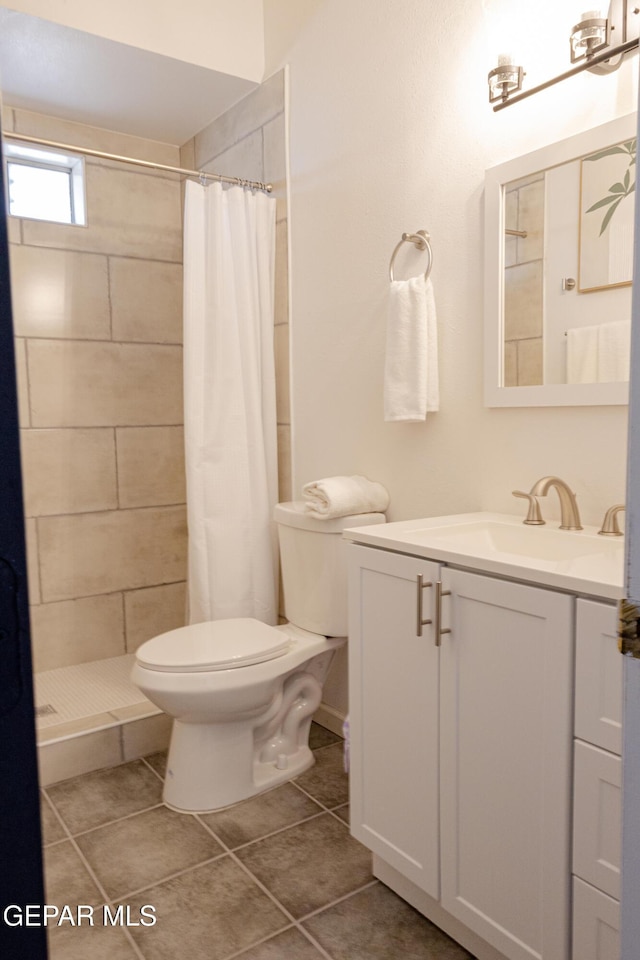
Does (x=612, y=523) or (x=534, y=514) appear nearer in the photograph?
(x=612, y=523)

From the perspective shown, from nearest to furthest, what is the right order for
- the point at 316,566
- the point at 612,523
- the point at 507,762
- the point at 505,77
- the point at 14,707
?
the point at 14,707 < the point at 507,762 < the point at 612,523 < the point at 505,77 < the point at 316,566

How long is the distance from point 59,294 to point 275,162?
101cm

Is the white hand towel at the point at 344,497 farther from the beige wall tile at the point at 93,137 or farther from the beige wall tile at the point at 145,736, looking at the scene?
the beige wall tile at the point at 93,137

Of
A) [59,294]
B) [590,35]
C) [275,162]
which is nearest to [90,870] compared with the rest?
[59,294]

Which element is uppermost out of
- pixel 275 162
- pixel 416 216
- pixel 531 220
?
pixel 275 162

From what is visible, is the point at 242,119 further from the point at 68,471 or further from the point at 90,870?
the point at 90,870

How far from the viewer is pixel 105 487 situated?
3.02 metres

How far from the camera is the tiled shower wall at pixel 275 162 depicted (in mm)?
2598

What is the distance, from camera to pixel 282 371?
8.84 feet

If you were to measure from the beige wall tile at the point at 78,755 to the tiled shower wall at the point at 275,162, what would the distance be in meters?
1.05

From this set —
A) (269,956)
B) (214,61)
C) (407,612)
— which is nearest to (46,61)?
(214,61)

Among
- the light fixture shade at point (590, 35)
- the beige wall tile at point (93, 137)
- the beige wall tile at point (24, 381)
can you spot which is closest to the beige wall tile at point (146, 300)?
the beige wall tile at point (24, 381)

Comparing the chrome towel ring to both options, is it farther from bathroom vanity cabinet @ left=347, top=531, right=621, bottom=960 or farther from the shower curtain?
bathroom vanity cabinet @ left=347, top=531, right=621, bottom=960

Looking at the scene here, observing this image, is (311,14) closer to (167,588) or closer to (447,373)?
(447,373)
